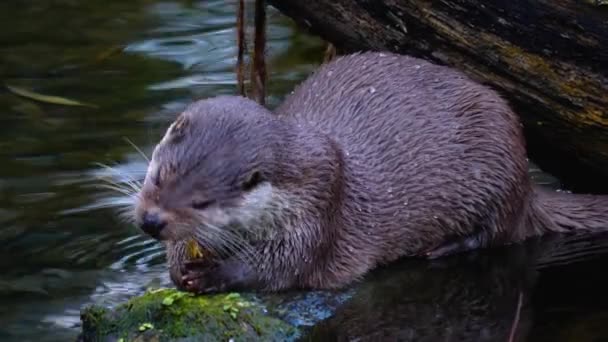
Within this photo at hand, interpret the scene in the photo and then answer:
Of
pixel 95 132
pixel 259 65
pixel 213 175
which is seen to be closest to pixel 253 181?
pixel 213 175

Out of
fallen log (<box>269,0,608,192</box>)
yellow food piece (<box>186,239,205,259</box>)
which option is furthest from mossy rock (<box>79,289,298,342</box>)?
fallen log (<box>269,0,608,192</box>)

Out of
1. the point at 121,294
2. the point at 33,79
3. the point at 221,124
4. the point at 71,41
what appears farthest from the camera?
Answer: the point at 71,41

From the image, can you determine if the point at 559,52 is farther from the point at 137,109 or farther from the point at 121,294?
the point at 137,109

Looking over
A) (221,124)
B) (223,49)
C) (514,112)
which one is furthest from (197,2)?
(221,124)

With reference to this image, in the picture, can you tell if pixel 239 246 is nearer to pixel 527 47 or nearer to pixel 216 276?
pixel 216 276

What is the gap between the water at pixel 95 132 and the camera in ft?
15.7

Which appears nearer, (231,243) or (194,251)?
(231,243)

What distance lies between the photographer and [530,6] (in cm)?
486

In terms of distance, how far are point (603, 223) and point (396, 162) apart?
0.83 metres

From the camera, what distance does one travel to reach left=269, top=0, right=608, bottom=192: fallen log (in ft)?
15.8

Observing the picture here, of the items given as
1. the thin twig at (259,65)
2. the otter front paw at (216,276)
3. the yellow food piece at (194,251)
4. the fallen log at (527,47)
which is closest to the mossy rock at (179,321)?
the otter front paw at (216,276)

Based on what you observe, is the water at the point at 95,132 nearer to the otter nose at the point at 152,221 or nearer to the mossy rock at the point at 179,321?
the mossy rock at the point at 179,321

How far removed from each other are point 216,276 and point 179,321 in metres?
0.27

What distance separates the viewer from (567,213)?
5.29 m
